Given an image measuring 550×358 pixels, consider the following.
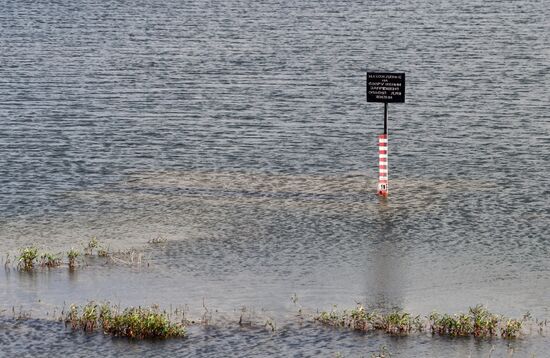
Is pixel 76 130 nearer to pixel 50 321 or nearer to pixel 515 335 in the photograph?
pixel 50 321

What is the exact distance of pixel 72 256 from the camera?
3441cm

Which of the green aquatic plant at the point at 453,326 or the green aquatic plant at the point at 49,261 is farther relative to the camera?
the green aquatic plant at the point at 49,261

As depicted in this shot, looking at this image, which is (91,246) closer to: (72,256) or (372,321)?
(72,256)

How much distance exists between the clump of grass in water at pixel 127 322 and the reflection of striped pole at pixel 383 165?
15.4 meters

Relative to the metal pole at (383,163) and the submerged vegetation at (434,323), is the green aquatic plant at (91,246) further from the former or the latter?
the metal pole at (383,163)

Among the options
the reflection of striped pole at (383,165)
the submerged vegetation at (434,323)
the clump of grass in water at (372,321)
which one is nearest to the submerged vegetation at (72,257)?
the clump of grass in water at (372,321)

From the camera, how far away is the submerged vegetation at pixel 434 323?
28109mm

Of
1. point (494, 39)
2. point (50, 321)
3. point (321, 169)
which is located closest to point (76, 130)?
point (321, 169)

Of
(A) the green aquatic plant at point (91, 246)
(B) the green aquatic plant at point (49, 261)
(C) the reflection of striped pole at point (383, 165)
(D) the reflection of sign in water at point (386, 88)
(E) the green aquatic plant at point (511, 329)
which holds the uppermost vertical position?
(D) the reflection of sign in water at point (386, 88)

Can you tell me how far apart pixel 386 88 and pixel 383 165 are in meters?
2.93

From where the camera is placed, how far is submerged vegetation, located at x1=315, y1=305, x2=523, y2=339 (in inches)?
1107

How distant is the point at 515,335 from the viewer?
27938 mm

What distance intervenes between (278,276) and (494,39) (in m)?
65.0

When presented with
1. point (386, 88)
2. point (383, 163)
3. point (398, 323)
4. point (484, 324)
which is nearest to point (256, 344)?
point (398, 323)
